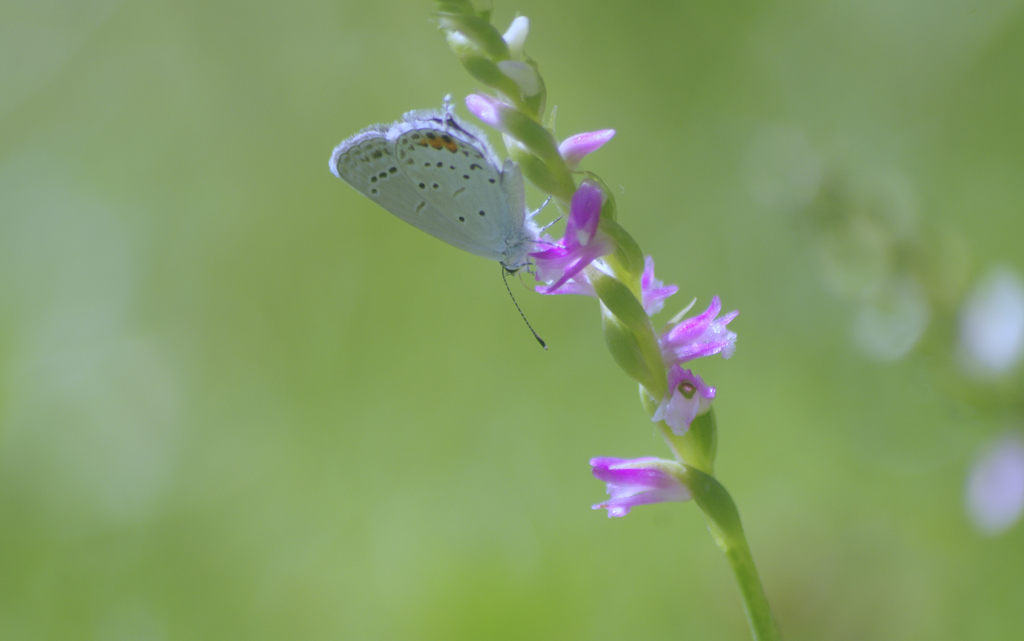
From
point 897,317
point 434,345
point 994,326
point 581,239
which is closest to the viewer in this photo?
point 581,239

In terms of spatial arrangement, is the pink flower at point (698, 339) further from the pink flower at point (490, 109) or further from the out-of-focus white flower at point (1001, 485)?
the out-of-focus white flower at point (1001, 485)

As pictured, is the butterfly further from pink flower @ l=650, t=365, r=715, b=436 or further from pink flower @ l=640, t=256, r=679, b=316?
pink flower @ l=650, t=365, r=715, b=436

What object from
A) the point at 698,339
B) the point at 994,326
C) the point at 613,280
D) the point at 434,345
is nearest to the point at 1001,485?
the point at 994,326

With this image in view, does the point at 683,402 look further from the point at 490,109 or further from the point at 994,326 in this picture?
the point at 994,326

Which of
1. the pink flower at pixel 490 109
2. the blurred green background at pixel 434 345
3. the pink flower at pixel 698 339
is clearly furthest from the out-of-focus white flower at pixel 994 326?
the pink flower at pixel 490 109

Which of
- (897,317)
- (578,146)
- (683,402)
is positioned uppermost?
(578,146)

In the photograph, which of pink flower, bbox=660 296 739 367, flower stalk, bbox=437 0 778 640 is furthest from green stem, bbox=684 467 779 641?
pink flower, bbox=660 296 739 367
